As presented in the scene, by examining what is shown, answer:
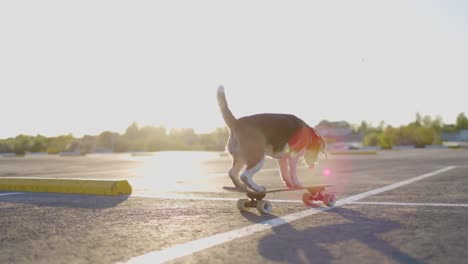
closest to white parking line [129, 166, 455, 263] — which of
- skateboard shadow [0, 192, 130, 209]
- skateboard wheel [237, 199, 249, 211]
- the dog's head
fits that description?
skateboard wheel [237, 199, 249, 211]

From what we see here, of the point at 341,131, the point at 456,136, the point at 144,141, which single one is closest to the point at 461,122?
the point at 456,136

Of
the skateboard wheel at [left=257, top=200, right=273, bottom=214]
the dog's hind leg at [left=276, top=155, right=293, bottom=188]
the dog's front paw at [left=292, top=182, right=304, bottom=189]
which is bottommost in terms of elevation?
the skateboard wheel at [left=257, top=200, right=273, bottom=214]

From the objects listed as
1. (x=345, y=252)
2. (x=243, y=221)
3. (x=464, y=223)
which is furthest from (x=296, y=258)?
(x=464, y=223)

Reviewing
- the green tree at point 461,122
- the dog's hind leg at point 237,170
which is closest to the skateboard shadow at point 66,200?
the dog's hind leg at point 237,170

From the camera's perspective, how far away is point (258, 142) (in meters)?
6.65

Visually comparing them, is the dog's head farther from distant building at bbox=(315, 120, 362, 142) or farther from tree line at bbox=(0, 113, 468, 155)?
distant building at bbox=(315, 120, 362, 142)

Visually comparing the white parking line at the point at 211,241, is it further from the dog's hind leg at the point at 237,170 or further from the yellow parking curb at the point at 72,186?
the yellow parking curb at the point at 72,186

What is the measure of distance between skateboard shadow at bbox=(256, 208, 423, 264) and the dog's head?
1.94 m

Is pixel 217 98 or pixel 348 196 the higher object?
pixel 217 98

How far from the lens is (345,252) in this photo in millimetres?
3992

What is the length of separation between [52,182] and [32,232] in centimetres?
488

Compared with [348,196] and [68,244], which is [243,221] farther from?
[348,196]

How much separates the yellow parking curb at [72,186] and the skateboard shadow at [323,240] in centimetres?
457

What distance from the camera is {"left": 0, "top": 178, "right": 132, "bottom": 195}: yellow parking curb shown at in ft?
29.6
